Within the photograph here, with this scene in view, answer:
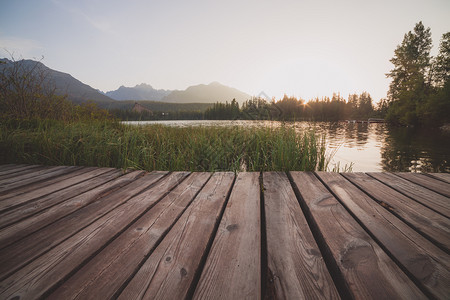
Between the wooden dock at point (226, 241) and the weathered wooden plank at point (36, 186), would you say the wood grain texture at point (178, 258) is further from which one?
the weathered wooden plank at point (36, 186)

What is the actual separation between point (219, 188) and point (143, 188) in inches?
30.1

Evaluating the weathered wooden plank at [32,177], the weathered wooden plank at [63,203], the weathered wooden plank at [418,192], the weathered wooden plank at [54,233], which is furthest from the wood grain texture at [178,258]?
the weathered wooden plank at [32,177]

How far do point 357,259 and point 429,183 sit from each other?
1878 mm

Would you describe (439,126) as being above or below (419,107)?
below

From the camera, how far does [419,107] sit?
2788cm

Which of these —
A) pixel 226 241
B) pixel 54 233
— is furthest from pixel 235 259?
pixel 54 233

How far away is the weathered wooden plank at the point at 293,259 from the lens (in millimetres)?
707

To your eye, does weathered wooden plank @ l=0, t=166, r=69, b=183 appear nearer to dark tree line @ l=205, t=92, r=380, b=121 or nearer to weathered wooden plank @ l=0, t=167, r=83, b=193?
weathered wooden plank @ l=0, t=167, r=83, b=193

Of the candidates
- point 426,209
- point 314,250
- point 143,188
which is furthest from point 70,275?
point 426,209

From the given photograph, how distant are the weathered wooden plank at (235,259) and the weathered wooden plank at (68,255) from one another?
616mm

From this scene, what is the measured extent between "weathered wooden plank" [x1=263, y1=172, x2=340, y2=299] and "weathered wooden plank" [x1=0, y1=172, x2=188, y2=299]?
90 centimetres

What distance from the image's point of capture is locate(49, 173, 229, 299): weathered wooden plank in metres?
0.72

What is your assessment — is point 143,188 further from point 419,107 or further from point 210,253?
point 419,107

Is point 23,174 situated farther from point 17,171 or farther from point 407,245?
point 407,245
